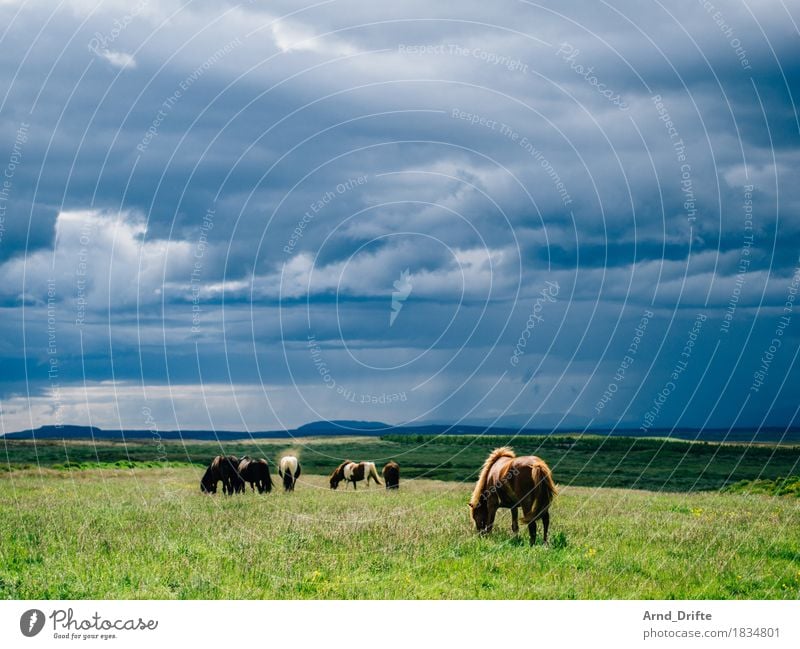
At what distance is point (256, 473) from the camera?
33.8 meters

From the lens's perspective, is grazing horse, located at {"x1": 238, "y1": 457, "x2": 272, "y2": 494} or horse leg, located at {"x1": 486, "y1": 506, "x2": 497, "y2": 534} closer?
horse leg, located at {"x1": 486, "y1": 506, "x2": 497, "y2": 534}

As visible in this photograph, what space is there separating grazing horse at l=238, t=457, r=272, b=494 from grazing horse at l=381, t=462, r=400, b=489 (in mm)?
6930

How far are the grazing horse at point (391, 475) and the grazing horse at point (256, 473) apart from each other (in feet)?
22.7

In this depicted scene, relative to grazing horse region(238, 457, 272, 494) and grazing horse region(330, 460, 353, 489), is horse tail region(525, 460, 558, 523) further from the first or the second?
grazing horse region(330, 460, 353, 489)

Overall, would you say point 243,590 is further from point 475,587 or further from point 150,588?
point 475,587

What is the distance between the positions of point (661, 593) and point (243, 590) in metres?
7.24

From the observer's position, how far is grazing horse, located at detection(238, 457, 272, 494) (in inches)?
1318

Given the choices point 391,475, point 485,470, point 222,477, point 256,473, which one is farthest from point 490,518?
point 391,475

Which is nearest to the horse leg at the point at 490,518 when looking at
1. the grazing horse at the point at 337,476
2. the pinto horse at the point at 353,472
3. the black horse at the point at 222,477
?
the black horse at the point at 222,477

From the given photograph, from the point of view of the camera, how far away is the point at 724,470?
64688 millimetres

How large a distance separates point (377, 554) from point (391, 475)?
78.4ft

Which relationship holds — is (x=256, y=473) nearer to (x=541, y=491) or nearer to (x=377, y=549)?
(x=377, y=549)

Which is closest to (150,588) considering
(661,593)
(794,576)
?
(661,593)

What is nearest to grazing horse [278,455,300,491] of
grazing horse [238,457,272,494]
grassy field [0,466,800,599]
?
grazing horse [238,457,272,494]
